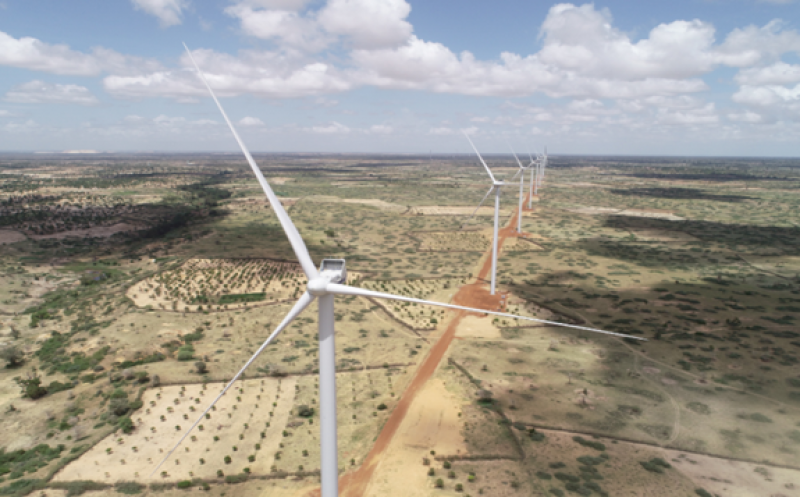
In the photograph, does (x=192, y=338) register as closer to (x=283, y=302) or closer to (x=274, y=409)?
(x=283, y=302)

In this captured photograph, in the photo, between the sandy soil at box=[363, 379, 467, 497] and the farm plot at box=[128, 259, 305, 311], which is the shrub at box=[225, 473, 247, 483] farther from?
the farm plot at box=[128, 259, 305, 311]

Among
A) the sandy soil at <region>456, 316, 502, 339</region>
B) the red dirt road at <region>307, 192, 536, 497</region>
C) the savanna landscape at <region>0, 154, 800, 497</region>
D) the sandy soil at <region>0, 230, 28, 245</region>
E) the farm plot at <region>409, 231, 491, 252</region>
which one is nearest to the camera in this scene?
the red dirt road at <region>307, 192, 536, 497</region>

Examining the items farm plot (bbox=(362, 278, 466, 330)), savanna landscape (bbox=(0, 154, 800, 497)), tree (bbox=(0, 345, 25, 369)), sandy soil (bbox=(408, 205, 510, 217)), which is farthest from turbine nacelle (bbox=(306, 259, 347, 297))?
sandy soil (bbox=(408, 205, 510, 217))

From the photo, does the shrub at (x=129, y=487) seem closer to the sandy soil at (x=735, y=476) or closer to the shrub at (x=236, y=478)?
the shrub at (x=236, y=478)

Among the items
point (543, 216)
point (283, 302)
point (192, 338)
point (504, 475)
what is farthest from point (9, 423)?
point (543, 216)

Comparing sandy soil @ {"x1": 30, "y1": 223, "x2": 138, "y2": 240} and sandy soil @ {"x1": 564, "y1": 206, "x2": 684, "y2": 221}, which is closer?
sandy soil @ {"x1": 30, "y1": 223, "x2": 138, "y2": 240}

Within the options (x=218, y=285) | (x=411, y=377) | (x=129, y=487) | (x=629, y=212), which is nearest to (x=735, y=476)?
(x=411, y=377)
